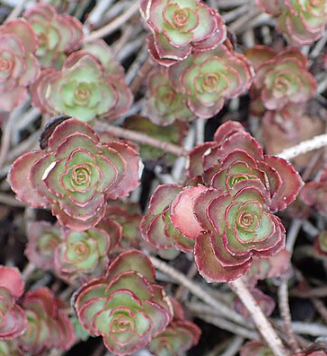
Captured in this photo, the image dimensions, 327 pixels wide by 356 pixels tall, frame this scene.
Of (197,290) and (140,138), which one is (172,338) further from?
(140,138)

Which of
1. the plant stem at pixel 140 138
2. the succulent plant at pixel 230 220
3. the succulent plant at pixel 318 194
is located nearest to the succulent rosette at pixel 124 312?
the succulent plant at pixel 230 220

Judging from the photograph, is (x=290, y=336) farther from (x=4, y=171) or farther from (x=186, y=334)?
(x=4, y=171)

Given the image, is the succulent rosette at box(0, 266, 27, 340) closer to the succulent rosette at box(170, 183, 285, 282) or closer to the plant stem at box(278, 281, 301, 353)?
the succulent rosette at box(170, 183, 285, 282)

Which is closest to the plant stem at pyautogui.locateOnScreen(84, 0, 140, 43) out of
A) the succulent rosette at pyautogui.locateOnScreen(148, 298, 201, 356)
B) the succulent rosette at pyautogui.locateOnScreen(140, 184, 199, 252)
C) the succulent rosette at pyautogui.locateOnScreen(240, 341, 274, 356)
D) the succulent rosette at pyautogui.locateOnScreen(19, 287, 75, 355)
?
the succulent rosette at pyautogui.locateOnScreen(140, 184, 199, 252)

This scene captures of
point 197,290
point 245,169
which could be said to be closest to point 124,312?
point 197,290

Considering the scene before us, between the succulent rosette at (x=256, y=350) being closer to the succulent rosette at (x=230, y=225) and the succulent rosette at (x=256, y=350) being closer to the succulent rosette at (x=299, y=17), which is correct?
the succulent rosette at (x=230, y=225)
